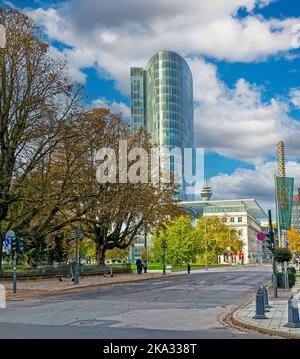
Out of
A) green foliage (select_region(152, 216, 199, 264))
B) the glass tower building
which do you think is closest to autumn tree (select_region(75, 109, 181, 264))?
green foliage (select_region(152, 216, 199, 264))

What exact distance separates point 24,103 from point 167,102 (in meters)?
144

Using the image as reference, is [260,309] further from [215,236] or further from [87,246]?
[215,236]

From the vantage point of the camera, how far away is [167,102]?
171750 mm

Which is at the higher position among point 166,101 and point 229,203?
point 166,101

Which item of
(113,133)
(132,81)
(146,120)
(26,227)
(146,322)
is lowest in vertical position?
(146,322)

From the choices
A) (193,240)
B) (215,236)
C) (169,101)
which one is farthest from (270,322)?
(169,101)

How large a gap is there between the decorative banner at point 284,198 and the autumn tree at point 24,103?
21531mm

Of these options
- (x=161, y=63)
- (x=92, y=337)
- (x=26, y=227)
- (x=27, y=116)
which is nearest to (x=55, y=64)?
(x=27, y=116)

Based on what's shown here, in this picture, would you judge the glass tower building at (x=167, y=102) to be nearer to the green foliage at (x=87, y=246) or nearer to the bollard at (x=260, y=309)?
the green foliage at (x=87, y=246)

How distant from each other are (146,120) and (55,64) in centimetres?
15841

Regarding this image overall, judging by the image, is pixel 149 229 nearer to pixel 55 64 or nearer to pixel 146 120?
pixel 55 64

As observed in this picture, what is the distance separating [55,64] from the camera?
103 ft

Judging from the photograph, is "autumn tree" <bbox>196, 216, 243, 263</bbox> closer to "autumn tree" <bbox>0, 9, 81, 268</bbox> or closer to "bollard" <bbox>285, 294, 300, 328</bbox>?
"autumn tree" <bbox>0, 9, 81, 268</bbox>
